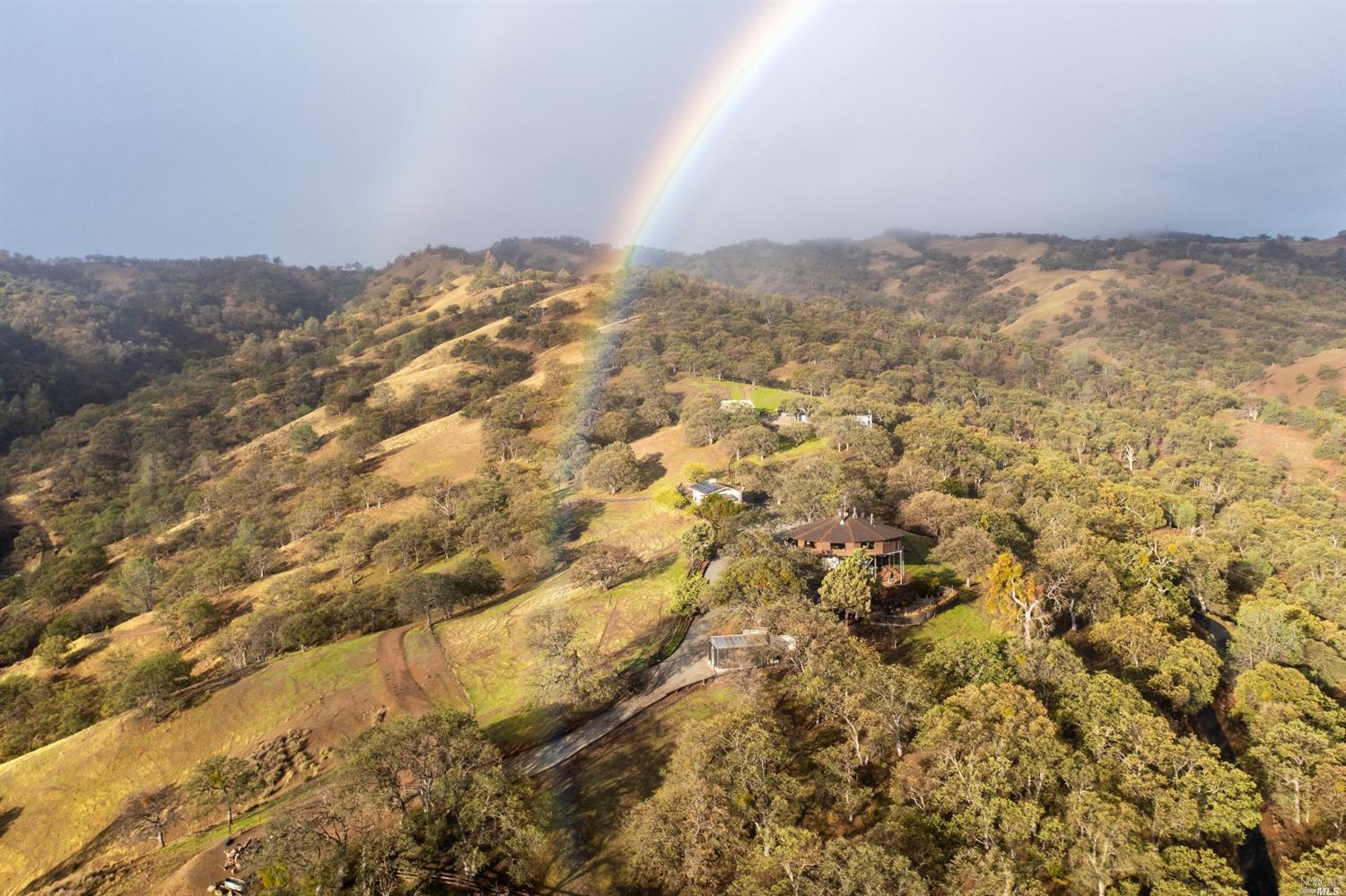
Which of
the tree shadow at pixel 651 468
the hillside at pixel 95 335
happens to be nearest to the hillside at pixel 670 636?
the tree shadow at pixel 651 468

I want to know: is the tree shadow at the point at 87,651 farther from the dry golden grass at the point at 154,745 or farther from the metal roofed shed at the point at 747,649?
the metal roofed shed at the point at 747,649

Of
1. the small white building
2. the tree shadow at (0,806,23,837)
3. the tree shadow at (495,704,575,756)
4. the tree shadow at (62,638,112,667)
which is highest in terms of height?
the small white building

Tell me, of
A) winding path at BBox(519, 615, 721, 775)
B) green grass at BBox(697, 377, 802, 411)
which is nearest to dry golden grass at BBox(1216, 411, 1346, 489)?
green grass at BBox(697, 377, 802, 411)

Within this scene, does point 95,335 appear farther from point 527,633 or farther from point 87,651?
point 527,633

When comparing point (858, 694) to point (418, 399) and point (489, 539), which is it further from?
point (418, 399)

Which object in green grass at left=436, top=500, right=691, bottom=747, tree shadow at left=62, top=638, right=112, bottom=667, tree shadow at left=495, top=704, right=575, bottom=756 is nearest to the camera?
tree shadow at left=495, top=704, right=575, bottom=756

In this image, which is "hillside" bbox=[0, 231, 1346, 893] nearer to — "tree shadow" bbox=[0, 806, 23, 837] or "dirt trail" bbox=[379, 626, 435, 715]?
"tree shadow" bbox=[0, 806, 23, 837]

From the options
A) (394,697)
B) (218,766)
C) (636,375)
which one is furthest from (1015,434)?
(218,766)
